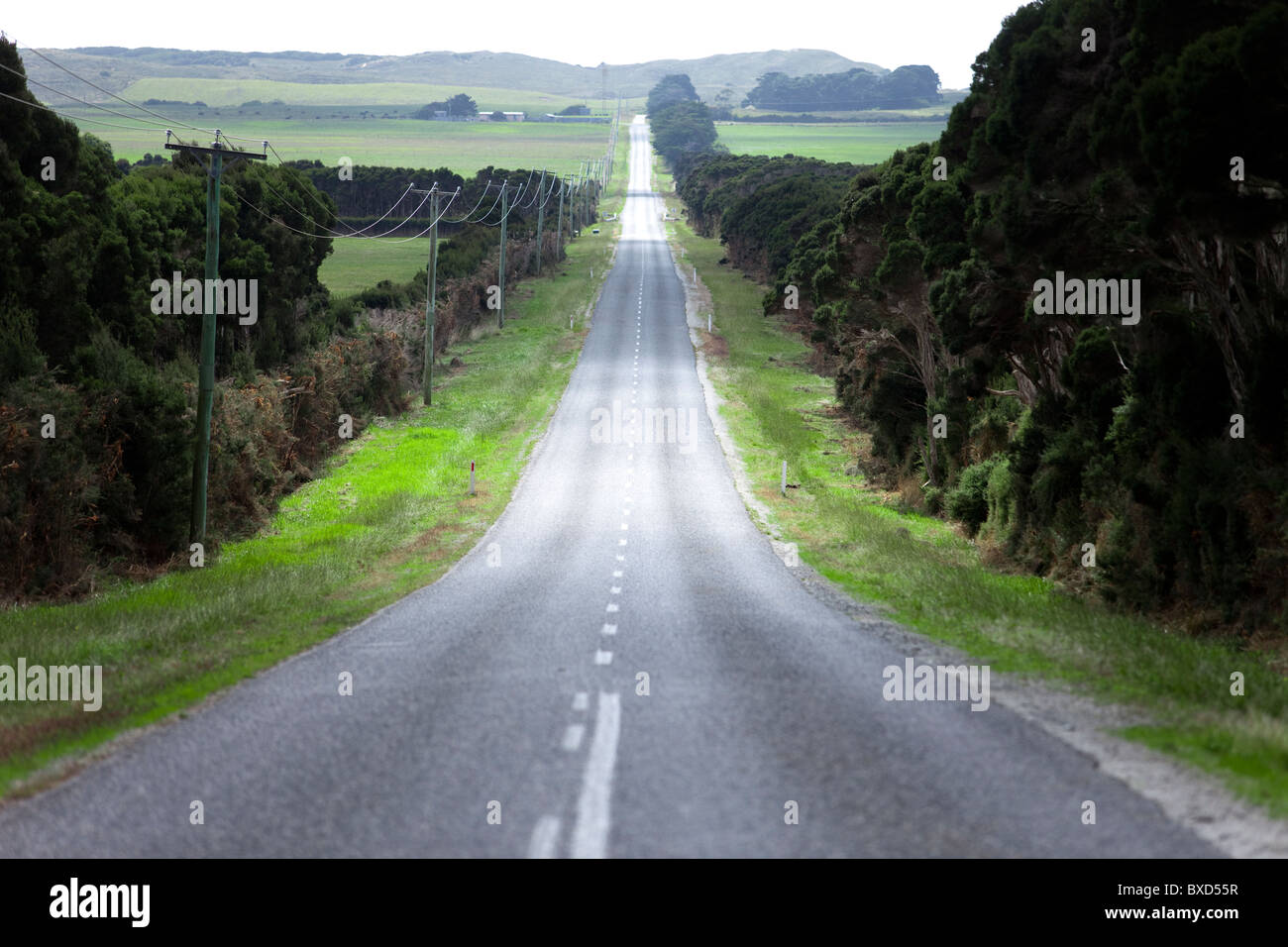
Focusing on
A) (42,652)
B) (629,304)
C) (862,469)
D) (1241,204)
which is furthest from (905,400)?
(629,304)

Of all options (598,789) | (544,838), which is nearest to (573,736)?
(598,789)

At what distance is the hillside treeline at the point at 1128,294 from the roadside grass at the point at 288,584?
38.3 feet

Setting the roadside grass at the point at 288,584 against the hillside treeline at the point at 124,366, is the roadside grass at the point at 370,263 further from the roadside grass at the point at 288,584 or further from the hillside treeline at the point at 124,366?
the roadside grass at the point at 288,584

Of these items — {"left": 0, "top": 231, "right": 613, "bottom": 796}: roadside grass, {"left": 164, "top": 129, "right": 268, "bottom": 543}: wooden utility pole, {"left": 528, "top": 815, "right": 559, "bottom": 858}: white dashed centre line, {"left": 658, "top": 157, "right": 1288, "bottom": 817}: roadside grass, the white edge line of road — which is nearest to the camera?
{"left": 528, "top": 815, "right": 559, "bottom": 858}: white dashed centre line

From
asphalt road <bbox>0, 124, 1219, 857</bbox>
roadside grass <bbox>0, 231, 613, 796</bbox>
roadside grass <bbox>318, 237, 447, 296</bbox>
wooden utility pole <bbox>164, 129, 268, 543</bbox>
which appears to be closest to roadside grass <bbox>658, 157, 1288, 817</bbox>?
asphalt road <bbox>0, 124, 1219, 857</bbox>

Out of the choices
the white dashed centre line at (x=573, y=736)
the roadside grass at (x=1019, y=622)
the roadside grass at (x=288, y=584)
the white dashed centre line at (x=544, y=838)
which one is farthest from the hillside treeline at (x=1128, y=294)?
the roadside grass at (x=288, y=584)

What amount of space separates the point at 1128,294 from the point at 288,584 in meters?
14.6

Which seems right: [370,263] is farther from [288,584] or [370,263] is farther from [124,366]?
[288,584]

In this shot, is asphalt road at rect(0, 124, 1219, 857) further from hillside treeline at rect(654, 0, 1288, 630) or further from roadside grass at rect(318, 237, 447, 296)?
roadside grass at rect(318, 237, 447, 296)

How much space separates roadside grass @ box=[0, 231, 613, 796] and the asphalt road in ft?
2.57

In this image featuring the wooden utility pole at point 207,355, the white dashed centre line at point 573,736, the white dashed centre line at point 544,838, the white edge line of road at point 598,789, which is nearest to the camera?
the white dashed centre line at point 544,838

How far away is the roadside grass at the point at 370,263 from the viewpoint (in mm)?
76625

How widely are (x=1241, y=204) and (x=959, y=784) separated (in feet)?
29.6

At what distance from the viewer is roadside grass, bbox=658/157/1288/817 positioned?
9.53 m
